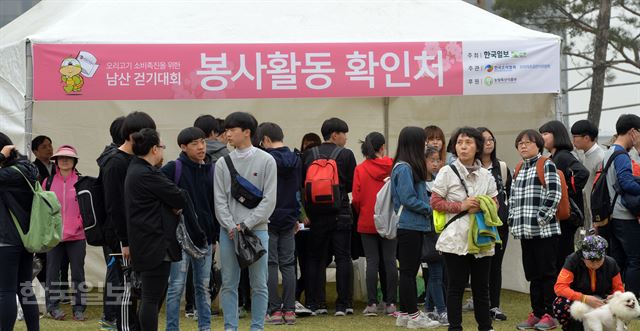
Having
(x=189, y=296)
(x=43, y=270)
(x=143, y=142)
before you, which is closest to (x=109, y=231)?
(x=143, y=142)

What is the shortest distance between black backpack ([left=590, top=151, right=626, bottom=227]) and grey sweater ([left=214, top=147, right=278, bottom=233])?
10.6ft

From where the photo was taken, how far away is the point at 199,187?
7.16 m

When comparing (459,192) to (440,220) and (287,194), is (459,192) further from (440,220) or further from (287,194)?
(287,194)

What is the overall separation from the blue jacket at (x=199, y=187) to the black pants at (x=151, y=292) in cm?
84

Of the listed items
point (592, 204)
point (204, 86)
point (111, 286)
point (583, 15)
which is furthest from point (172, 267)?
point (583, 15)

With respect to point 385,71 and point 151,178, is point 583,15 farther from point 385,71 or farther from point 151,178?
point 151,178

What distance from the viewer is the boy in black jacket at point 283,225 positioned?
8250mm

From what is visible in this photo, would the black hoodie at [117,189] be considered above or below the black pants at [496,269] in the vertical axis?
above

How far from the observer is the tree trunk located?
16.5 metres

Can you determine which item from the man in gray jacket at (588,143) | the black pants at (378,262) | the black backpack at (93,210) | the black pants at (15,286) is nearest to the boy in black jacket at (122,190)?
the black backpack at (93,210)

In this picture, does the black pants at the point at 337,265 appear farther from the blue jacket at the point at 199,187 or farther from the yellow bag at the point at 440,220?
the yellow bag at the point at 440,220

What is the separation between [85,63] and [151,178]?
8.86 ft

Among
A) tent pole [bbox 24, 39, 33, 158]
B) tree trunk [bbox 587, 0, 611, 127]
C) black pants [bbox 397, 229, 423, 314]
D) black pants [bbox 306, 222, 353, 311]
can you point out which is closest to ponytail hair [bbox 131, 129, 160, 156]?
black pants [bbox 397, 229, 423, 314]

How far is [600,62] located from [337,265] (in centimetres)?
946
